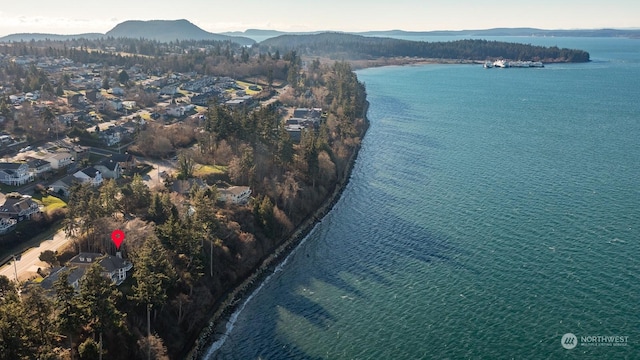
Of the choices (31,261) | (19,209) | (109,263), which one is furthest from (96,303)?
(19,209)

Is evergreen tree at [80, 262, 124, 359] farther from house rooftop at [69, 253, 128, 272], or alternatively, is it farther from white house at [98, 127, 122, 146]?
white house at [98, 127, 122, 146]

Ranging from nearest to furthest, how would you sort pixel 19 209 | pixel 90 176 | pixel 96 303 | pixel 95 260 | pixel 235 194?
pixel 96 303
pixel 95 260
pixel 19 209
pixel 235 194
pixel 90 176

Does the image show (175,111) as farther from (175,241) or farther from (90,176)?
(175,241)

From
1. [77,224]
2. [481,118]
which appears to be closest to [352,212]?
[77,224]

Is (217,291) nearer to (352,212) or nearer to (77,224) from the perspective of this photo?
(77,224)

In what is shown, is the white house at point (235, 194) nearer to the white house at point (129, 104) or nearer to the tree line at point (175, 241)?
the tree line at point (175, 241)

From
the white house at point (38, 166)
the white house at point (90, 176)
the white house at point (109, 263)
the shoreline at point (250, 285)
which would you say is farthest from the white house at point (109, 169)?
the shoreline at point (250, 285)
